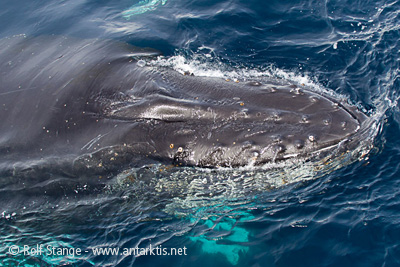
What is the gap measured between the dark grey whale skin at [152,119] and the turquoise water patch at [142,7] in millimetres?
5854

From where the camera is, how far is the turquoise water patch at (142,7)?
14526 mm

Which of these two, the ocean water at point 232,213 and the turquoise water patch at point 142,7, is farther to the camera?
the turquoise water patch at point 142,7

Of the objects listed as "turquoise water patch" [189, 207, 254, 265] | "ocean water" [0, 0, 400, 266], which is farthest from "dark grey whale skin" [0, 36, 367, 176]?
"turquoise water patch" [189, 207, 254, 265]

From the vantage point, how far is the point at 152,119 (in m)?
7.86

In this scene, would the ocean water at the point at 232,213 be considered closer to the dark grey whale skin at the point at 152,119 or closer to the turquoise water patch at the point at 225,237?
the turquoise water patch at the point at 225,237

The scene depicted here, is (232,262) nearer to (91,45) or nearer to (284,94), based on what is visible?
(284,94)

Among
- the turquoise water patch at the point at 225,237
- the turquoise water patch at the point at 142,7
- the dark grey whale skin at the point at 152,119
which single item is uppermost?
the turquoise water patch at the point at 142,7

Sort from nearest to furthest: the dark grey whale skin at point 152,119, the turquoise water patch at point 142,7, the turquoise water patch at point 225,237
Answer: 1. the dark grey whale skin at point 152,119
2. the turquoise water patch at point 225,237
3. the turquoise water patch at point 142,7

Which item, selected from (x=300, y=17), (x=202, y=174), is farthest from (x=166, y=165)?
(x=300, y=17)

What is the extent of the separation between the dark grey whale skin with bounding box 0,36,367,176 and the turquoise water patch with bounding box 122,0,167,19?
5854 millimetres

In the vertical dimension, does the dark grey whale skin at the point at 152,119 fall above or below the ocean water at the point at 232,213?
above

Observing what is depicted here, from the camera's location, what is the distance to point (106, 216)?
8.16m

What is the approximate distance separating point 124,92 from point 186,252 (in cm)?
378

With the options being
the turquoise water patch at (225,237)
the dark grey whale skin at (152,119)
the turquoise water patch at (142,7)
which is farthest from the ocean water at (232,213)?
the turquoise water patch at (142,7)
